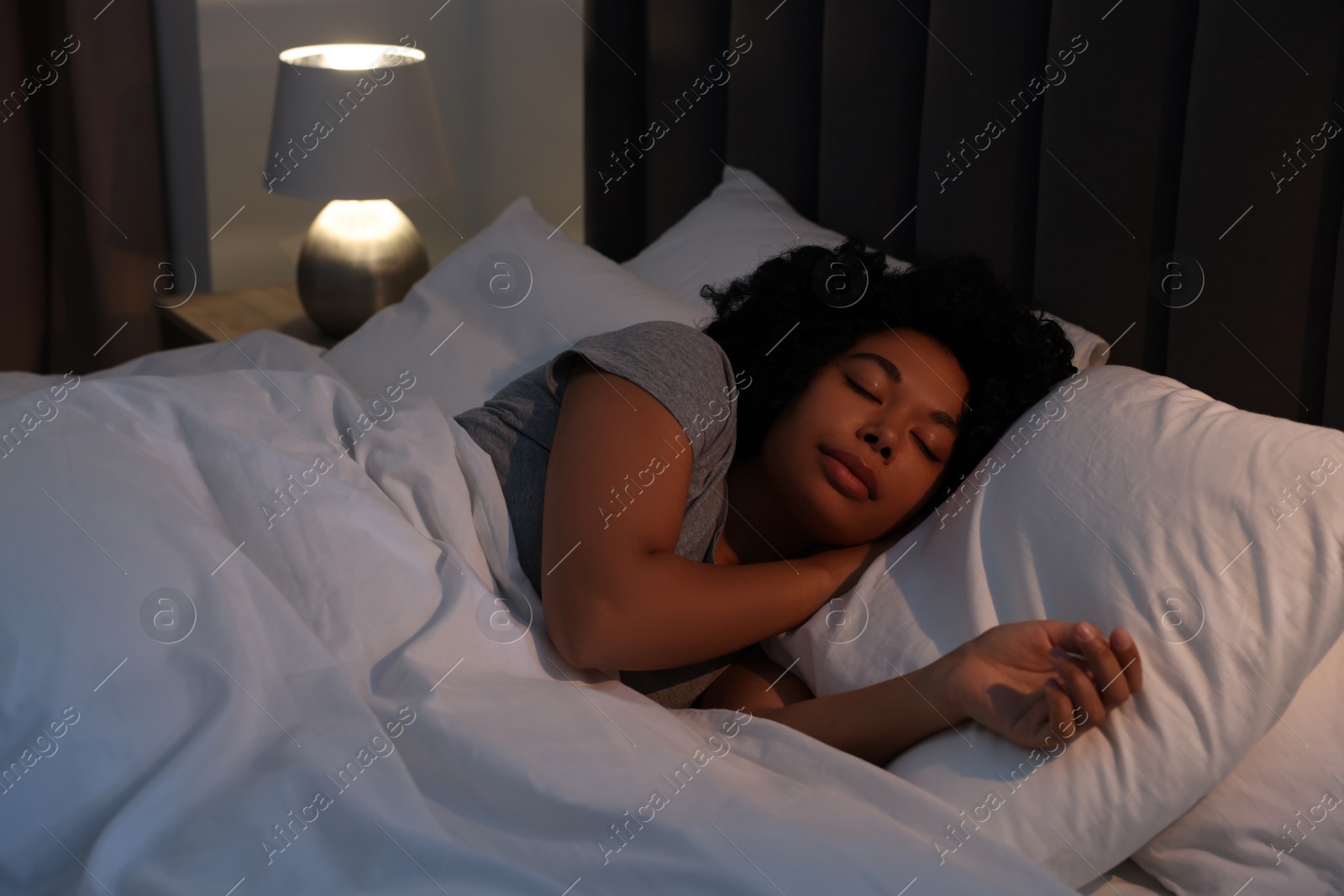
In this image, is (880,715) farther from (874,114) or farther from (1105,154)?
(874,114)

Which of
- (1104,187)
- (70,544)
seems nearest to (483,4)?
(1104,187)

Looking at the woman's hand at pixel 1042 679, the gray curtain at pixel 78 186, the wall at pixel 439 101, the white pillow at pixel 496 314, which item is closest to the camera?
the woman's hand at pixel 1042 679

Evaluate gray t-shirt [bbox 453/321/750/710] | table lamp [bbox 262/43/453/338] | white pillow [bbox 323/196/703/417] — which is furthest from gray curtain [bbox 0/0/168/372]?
gray t-shirt [bbox 453/321/750/710]

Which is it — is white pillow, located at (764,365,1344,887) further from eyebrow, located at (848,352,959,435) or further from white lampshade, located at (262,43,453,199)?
white lampshade, located at (262,43,453,199)

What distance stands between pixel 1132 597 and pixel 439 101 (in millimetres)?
2113

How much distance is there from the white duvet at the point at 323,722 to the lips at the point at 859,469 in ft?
0.80

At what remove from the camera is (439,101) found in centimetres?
256

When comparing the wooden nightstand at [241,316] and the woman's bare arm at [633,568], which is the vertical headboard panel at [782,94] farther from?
the wooden nightstand at [241,316]

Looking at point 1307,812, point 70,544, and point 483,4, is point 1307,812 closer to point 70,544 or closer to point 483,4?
point 70,544

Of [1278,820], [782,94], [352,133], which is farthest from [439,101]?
[1278,820]

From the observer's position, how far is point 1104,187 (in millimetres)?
1184

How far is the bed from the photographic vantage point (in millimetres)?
732

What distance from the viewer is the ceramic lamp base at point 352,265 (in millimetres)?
1951

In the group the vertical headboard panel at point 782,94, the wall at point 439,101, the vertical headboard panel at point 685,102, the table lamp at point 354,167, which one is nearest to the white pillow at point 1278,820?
the vertical headboard panel at point 782,94
